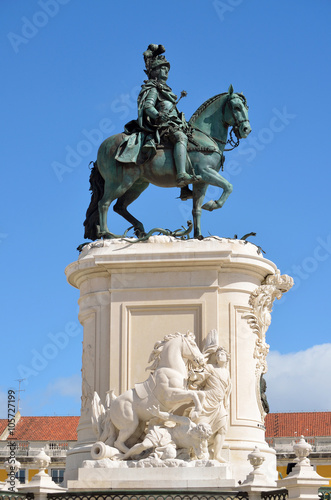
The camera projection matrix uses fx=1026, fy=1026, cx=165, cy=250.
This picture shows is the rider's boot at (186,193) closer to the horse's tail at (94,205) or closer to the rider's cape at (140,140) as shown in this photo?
the rider's cape at (140,140)

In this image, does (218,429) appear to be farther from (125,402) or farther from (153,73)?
(153,73)

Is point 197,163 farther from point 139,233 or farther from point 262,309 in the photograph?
point 262,309

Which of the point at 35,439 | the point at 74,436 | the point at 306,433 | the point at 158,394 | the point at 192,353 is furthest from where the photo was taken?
the point at 35,439

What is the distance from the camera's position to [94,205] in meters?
17.9

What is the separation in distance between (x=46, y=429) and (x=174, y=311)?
1553 inches

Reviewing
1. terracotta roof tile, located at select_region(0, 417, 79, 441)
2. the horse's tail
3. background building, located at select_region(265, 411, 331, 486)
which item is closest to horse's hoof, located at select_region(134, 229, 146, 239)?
the horse's tail

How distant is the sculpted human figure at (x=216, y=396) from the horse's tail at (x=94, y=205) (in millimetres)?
3570

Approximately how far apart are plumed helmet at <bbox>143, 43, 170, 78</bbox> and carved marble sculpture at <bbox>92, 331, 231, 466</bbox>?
498 centimetres

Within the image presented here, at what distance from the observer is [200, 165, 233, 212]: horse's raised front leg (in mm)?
17266

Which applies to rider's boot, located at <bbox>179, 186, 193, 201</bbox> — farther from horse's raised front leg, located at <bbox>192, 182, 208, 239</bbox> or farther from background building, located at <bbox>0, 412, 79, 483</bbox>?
background building, located at <bbox>0, 412, 79, 483</bbox>

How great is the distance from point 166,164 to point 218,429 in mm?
4657

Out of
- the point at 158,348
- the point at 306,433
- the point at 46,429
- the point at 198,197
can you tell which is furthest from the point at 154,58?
the point at 46,429

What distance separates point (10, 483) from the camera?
53.8 feet

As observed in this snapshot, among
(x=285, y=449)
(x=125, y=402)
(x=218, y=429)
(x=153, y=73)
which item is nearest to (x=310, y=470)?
(x=218, y=429)
